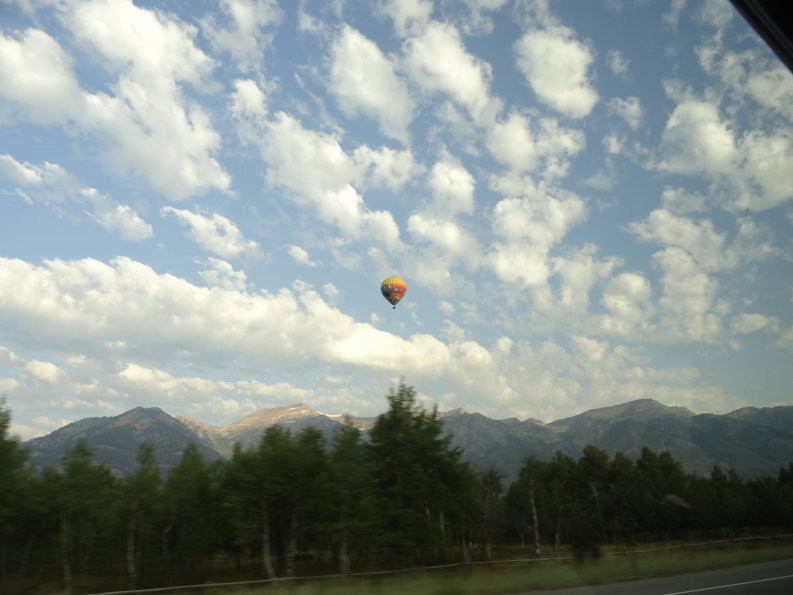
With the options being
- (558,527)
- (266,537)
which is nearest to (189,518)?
(266,537)

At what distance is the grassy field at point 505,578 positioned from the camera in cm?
1702

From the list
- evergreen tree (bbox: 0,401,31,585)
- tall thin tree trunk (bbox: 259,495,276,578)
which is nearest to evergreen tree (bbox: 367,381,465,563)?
tall thin tree trunk (bbox: 259,495,276,578)

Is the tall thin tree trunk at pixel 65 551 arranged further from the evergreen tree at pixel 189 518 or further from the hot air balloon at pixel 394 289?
the hot air balloon at pixel 394 289

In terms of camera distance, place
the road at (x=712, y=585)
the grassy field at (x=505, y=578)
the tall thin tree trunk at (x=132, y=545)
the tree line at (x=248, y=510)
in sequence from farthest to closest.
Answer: the tall thin tree trunk at (x=132, y=545) → the tree line at (x=248, y=510) → the grassy field at (x=505, y=578) → the road at (x=712, y=585)

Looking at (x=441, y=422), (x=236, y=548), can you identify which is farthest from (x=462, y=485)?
(x=236, y=548)

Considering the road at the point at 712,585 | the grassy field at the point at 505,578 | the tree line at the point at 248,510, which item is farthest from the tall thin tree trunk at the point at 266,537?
the road at the point at 712,585

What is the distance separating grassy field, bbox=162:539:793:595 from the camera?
17016 millimetres

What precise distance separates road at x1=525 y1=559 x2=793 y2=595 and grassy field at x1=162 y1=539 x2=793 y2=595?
1.00 m

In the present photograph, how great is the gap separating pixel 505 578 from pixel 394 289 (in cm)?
4179

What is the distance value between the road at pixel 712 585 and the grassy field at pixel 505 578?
1.00 meters

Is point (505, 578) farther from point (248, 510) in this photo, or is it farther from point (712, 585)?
point (248, 510)

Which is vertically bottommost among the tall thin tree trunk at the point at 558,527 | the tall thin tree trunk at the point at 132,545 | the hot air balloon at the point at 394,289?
the tall thin tree trunk at the point at 558,527

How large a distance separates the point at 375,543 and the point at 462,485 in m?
7.45

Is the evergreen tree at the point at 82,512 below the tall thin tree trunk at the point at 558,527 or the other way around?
the other way around
